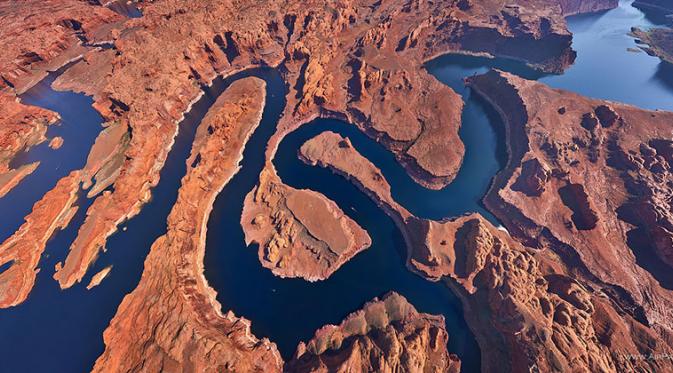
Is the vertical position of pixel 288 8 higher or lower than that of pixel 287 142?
higher

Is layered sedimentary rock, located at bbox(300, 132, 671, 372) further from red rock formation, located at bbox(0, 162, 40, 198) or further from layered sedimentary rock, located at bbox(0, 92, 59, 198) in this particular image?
layered sedimentary rock, located at bbox(0, 92, 59, 198)

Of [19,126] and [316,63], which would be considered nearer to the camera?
[19,126]

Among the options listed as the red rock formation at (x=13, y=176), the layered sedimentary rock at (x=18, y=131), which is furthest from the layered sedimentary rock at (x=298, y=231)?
the layered sedimentary rock at (x=18, y=131)

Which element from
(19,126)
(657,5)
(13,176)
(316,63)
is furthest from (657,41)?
(19,126)

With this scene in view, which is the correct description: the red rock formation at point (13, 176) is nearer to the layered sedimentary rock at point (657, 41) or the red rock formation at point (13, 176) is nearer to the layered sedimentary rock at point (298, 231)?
the layered sedimentary rock at point (298, 231)

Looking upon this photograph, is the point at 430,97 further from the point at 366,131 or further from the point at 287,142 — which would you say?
the point at 287,142

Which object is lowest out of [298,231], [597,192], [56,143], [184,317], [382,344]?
[382,344]

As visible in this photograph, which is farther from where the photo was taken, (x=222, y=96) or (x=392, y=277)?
(x=222, y=96)

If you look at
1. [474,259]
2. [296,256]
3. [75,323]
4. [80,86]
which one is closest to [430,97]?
[474,259]

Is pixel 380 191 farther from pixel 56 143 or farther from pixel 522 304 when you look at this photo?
pixel 56 143
